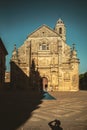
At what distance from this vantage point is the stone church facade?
42.5 m

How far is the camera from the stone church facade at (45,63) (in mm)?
42469

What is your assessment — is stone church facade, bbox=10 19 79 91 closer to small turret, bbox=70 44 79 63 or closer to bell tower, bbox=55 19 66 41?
small turret, bbox=70 44 79 63

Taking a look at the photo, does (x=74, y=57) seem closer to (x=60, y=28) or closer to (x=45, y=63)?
(x=45, y=63)

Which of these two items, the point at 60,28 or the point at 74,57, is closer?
the point at 74,57

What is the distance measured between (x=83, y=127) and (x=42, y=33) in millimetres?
38768

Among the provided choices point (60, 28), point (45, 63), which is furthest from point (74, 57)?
point (60, 28)

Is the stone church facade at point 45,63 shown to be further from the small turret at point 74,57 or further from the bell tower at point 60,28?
the bell tower at point 60,28

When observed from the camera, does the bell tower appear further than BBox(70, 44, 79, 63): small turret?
Yes

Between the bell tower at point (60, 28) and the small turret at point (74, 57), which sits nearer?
the small turret at point (74, 57)

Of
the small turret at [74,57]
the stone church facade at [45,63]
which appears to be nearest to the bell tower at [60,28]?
the stone church facade at [45,63]

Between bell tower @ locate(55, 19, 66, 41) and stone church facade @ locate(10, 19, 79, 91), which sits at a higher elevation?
bell tower @ locate(55, 19, 66, 41)

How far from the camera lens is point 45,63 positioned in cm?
4419

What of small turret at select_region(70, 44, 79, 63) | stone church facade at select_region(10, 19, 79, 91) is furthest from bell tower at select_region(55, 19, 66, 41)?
small turret at select_region(70, 44, 79, 63)

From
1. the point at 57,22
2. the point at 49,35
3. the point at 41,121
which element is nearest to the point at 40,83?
the point at 49,35
